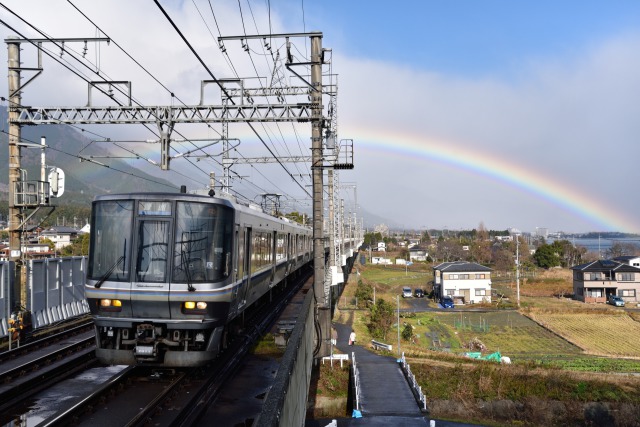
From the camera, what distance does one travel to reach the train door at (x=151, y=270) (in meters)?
7.63

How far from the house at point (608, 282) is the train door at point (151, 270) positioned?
6212 cm

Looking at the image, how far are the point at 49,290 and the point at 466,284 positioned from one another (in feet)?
169

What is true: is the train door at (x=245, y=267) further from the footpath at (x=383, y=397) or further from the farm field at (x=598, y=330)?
the farm field at (x=598, y=330)

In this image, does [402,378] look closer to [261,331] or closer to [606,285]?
[261,331]

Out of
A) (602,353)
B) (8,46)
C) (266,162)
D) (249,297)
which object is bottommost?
(602,353)

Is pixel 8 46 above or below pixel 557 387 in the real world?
above

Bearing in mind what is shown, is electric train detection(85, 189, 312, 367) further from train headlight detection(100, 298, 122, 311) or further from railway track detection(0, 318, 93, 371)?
railway track detection(0, 318, 93, 371)

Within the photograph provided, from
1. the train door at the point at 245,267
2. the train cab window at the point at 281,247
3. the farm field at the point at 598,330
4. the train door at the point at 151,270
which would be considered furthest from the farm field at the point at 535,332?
the train door at the point at 151,270

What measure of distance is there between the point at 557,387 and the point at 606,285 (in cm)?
4107

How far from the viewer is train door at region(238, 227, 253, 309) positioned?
31.2 feet

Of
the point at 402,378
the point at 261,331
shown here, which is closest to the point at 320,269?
the point at 261,331

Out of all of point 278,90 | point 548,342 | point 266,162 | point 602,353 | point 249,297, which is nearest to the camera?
point 249,297

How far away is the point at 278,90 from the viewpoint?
575 inches

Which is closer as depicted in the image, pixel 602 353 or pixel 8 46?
pixel 8 46
